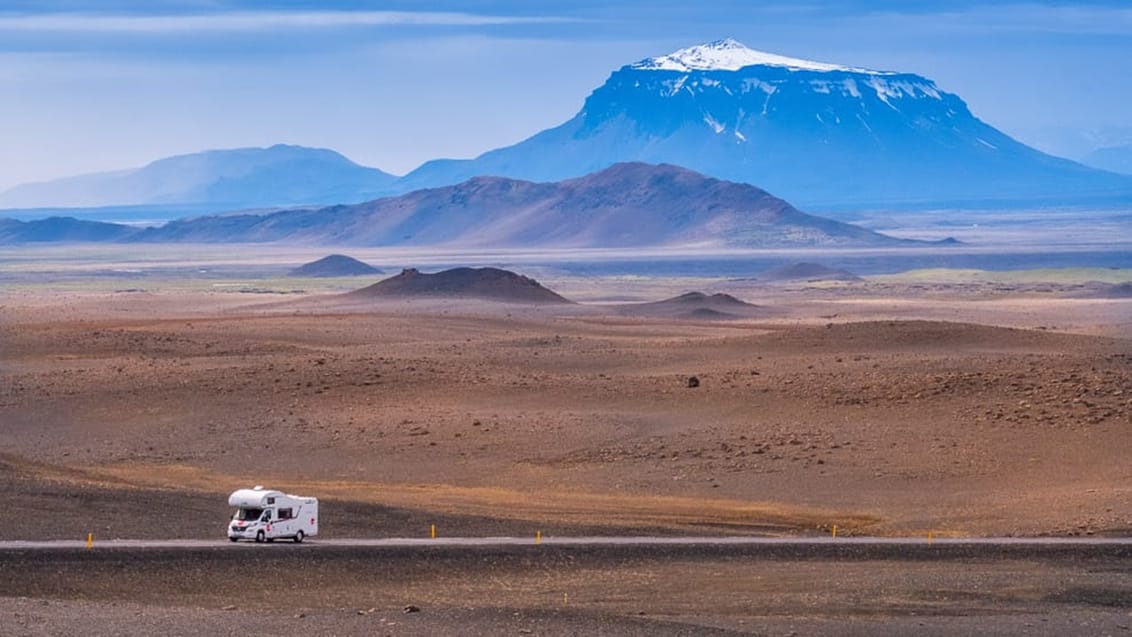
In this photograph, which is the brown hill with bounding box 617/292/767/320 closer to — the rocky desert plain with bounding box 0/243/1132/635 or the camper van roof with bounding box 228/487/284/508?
the rocky desert plain with bounding box 0/243/1132/635

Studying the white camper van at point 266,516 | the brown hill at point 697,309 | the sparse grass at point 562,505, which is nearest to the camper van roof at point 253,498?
the white camper van at point 266,516

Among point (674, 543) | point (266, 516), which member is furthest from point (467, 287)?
point (266, 516)

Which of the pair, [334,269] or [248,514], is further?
[334,269]

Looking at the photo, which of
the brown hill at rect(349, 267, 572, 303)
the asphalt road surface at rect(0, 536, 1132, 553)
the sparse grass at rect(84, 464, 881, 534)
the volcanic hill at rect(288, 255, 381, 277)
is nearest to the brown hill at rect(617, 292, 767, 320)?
the brown hill at rect(349, 267, 572, 303)

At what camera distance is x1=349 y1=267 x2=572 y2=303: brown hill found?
4358 inches

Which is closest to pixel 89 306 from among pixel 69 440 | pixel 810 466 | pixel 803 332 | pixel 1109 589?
pixel 803 332

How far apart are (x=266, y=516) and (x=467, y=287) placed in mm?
82753

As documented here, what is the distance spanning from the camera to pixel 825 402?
4953cm

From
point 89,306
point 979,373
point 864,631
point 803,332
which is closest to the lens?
point 864,631

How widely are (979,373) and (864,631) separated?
92.6 feet

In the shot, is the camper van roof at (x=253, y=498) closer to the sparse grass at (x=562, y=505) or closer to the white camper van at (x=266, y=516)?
the white camper van at (x=266, y=516)

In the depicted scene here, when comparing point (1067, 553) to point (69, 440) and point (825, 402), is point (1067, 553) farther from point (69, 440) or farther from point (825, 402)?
point (69, 440)

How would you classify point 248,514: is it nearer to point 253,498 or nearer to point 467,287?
point 253,498

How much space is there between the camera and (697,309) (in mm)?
106938
